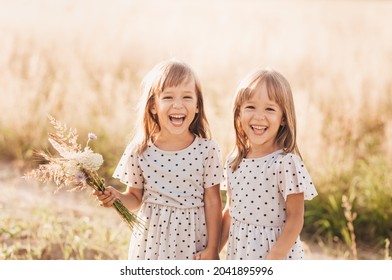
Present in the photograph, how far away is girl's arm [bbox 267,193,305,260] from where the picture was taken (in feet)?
8.79

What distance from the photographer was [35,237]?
3971 millimetres

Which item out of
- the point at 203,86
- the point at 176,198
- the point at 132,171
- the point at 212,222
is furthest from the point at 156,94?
the point at 203,86

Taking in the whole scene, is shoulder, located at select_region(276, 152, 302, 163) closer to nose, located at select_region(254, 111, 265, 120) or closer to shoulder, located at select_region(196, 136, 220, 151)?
nose, located at select_region(254, 111, 265, 120)

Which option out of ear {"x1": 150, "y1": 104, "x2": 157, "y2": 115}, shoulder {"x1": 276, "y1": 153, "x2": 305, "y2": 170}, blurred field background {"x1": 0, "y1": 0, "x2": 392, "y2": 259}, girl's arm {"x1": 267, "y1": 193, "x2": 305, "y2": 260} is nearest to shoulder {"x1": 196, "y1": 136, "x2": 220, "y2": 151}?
ear {"x1": 150, "y1": 104, "x2": 157, "y2": 115}

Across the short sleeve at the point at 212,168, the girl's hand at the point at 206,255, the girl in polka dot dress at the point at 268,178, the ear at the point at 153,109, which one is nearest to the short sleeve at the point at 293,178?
the girl in polka dot dress at the point at 268,178

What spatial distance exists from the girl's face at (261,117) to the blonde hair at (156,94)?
0.28m

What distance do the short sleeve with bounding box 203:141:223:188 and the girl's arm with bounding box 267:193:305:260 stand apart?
1.26 feet

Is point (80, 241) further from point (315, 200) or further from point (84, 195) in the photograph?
point (315, 200)

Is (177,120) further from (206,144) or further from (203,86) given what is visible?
(203,86)

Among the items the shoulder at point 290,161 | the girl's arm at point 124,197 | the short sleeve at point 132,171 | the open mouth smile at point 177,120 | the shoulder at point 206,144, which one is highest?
the open mouth smile at point 177,120

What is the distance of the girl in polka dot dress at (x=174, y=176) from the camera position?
2.87 meters

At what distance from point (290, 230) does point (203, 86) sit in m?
4.20

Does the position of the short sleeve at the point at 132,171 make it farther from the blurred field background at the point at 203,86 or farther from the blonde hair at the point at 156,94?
the blurred field background at the point at 203,86
